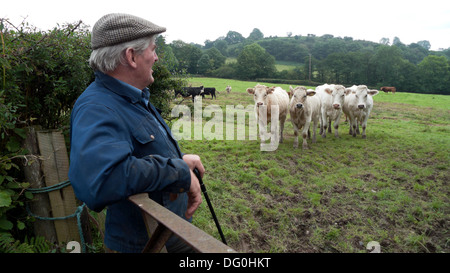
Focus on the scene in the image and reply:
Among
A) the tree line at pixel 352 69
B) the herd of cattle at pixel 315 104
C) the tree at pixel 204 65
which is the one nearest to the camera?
the herd of cattle at pixel 315 104

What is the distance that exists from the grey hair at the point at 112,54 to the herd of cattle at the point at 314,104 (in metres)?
7.60

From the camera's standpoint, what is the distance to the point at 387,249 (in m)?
Result: 3.94

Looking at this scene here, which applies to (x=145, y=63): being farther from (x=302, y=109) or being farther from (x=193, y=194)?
(x=302, y=109)

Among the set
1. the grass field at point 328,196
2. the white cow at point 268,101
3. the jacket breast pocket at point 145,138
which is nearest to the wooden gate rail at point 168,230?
the jacket breast pocket at point 145,138

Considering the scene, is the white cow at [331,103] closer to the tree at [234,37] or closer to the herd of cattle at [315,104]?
the herd of cattle at [315,104]

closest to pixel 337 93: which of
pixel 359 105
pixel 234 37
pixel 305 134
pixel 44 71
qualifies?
pixel 359 105

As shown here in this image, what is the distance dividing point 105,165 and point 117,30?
0.79m

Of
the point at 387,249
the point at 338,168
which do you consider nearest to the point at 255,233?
the point at 387,249

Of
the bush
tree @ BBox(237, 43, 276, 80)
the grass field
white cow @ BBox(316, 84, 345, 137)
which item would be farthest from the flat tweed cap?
tree @ BBox(237, 43, 276, 80)

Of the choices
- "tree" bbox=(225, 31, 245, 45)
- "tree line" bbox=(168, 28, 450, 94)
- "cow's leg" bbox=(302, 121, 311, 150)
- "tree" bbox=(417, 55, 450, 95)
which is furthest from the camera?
"tree" bbox=(225, 31, 245, 45)

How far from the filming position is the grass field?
4.12 metres

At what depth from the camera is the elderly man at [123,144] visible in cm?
125

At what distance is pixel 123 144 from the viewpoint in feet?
4.30

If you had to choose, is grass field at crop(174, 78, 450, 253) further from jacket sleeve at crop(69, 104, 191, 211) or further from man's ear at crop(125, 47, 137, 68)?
man's ear at crop(125, 47, 137, 68)
